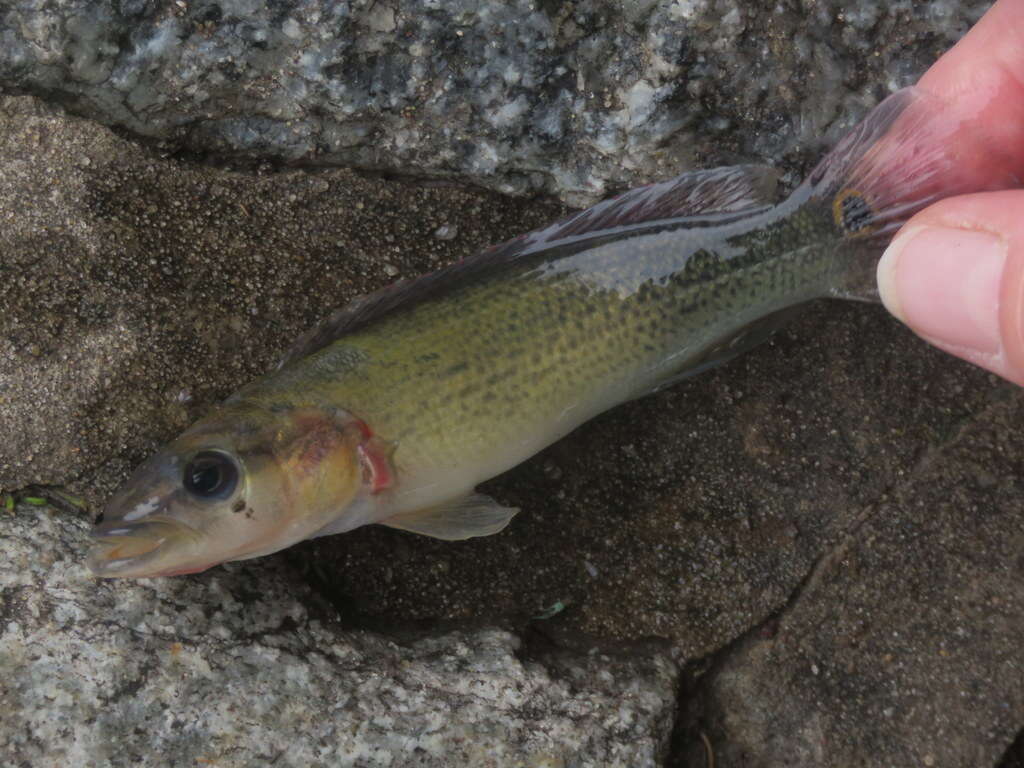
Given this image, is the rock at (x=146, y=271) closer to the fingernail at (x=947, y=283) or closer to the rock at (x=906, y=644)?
the fingernail at (x=947, y=283)

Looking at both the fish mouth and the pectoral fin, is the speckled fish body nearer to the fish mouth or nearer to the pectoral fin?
the pectoral fin

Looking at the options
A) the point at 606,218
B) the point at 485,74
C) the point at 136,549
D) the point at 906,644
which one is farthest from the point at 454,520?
the point at 906,644

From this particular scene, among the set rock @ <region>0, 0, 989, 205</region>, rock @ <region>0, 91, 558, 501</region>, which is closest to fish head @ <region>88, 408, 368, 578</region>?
rock @ <region>0, 91, 558, 501</region>

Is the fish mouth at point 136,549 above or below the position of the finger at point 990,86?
below

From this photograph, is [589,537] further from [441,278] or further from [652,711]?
[441,278]

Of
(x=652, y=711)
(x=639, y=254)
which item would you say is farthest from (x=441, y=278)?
(x=652, y=711)

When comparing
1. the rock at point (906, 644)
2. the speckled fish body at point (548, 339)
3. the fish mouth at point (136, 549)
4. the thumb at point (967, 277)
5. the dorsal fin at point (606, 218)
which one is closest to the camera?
the thumb at point (967, 277)

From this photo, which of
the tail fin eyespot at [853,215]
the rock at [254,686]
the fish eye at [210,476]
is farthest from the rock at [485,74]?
the rock at [254,686]
